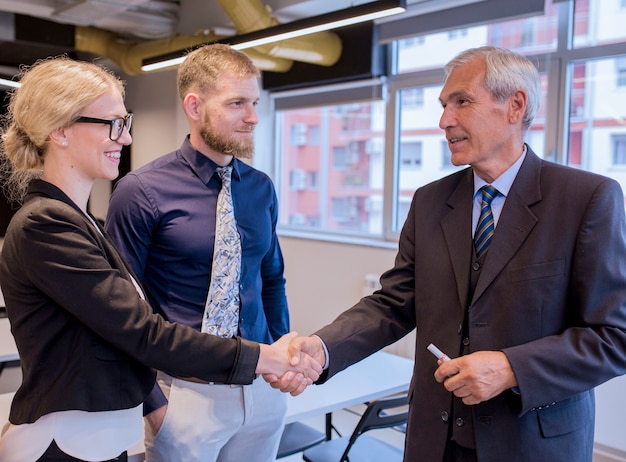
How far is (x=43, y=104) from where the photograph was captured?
4.64 feet

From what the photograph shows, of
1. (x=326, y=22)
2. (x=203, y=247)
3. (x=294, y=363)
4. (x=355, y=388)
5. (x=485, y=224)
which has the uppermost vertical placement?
(x=326, y=22)

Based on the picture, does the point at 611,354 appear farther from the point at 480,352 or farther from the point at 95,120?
the point at 95,120

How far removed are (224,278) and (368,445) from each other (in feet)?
4.53

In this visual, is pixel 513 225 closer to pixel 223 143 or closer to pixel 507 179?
pixel 507 179

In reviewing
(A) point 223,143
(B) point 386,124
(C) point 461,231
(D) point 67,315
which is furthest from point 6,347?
(B) point 386,124

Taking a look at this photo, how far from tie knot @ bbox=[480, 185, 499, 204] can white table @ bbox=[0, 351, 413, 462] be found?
1309mm

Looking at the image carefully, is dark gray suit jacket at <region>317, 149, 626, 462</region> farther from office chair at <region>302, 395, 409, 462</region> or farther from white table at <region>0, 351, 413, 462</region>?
white table at <region>0, 351, 413, 462</region>

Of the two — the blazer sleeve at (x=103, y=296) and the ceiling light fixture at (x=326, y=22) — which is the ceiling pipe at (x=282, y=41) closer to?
the ceiling light fixture at (x=326, y=22)

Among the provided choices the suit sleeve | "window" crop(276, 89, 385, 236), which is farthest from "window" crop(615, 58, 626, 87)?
the suit sleeve

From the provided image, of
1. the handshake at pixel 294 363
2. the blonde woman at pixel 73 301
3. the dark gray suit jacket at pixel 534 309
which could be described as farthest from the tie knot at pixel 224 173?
the dark gray suit jacket at pixel 534 309

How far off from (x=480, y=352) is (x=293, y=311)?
429 centimetres

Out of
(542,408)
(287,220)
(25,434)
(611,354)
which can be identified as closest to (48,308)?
(25,434)

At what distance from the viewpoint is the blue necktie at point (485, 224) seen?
1505 millimetres

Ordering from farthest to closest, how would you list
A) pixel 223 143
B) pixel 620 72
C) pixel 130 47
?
pixel 130 47 < pixel 620 72 < pixel 223 143
